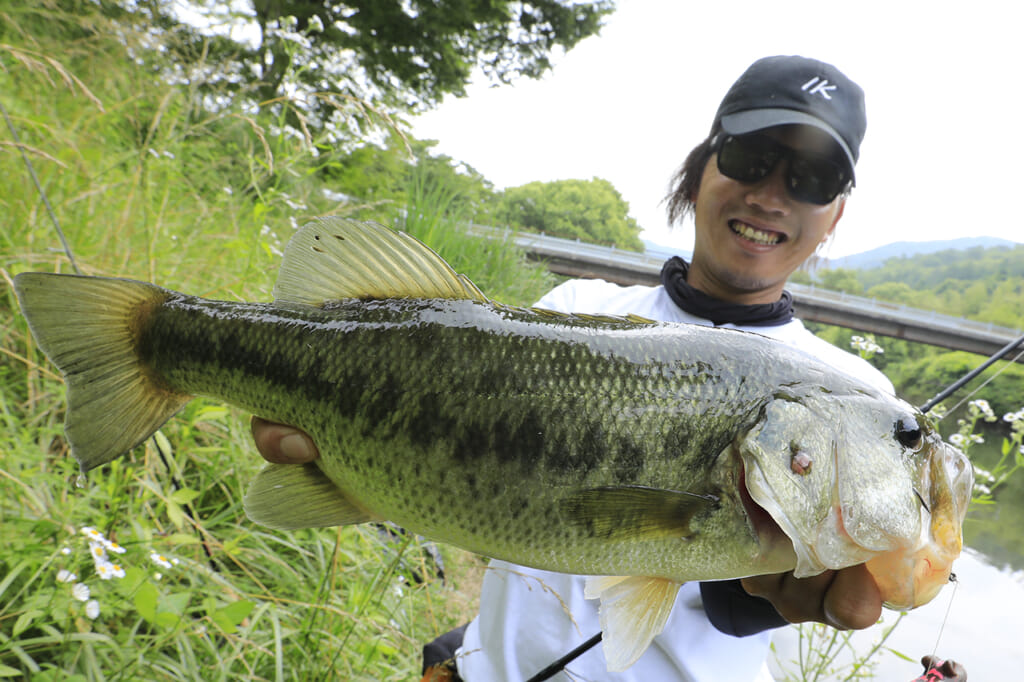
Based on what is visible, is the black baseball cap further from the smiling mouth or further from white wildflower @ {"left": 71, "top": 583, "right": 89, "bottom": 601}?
white wildflower @ {"left": 71, "top": 583, "right": 89, "bottom": 601}

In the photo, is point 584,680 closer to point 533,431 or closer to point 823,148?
point 533,431

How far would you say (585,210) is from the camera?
204 feet

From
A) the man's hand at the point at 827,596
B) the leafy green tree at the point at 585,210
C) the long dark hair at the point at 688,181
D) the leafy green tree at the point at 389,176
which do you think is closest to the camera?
the man's hand at the point at 827,596

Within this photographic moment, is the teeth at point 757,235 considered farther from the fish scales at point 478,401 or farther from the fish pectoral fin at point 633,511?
the fish pectoral fin at point 633,511

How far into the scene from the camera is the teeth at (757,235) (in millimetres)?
2301

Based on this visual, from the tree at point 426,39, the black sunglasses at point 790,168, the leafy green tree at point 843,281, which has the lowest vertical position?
the black sunglasses at point 790,168

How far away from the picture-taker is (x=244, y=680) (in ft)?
6.05

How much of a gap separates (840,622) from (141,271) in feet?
10.2

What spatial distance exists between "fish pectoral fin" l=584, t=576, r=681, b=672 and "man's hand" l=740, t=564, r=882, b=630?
33 cm

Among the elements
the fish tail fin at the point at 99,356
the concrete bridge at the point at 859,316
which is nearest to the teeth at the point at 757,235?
the fish tail fin at the point at 99,356

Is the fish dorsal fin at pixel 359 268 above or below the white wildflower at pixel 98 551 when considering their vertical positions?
above

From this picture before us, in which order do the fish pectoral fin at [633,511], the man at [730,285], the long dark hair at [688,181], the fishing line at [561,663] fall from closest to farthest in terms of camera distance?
the fish pectoral fin at [633,511]
the fishing line at [561,663]
the man at [730,285]
the long dark hair at [688,181]

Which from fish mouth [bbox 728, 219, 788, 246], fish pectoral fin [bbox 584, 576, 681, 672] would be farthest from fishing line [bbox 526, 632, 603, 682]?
fish mouth [bbox 728, 219, 788, 246]

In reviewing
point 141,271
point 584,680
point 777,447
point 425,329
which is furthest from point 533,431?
point 141,271
